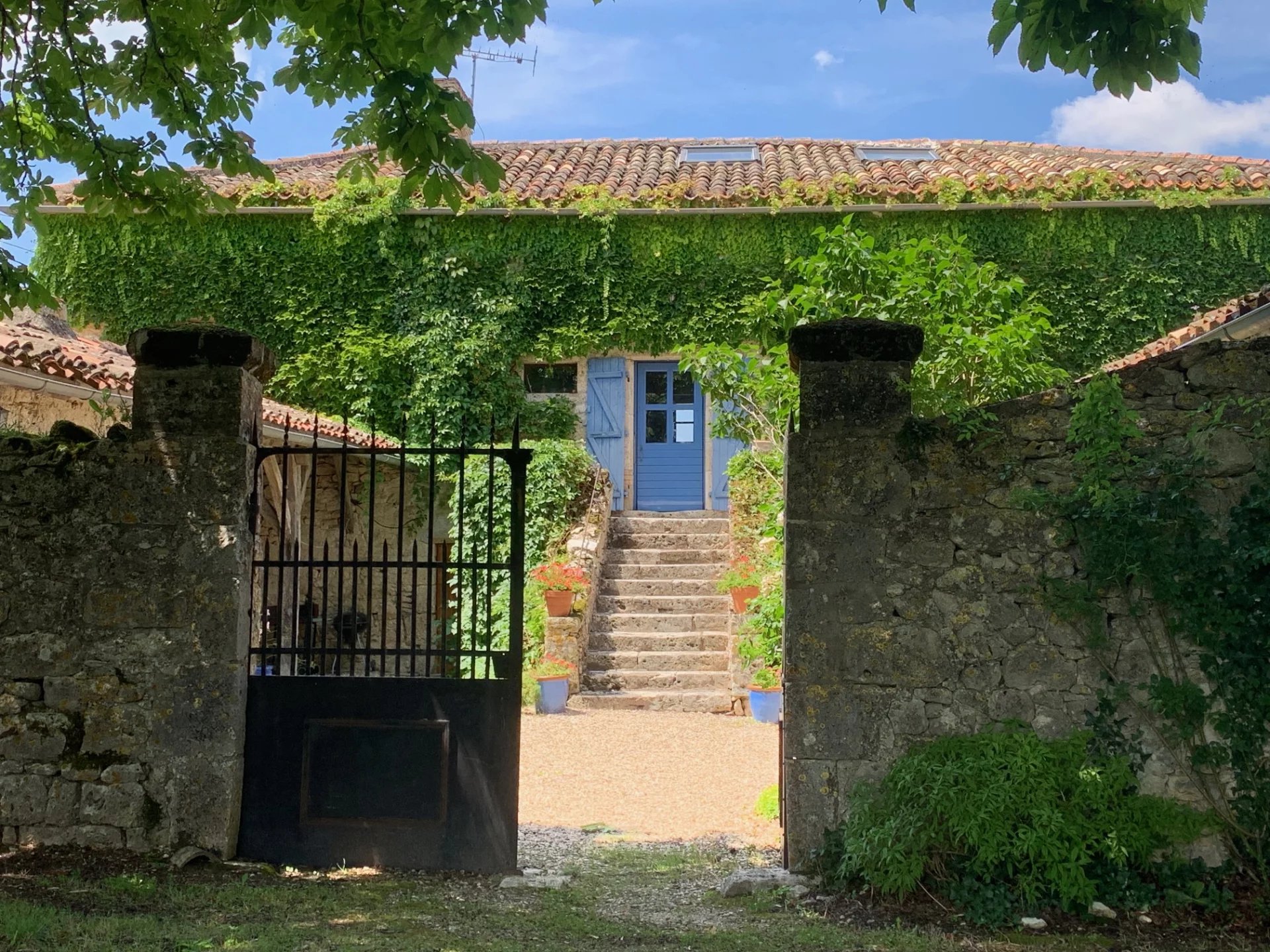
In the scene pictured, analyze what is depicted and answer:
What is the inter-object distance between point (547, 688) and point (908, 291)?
16.5ft

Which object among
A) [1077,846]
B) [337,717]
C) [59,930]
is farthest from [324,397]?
[1077,846]

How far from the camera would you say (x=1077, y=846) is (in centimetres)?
423

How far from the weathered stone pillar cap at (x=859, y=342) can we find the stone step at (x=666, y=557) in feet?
25.4

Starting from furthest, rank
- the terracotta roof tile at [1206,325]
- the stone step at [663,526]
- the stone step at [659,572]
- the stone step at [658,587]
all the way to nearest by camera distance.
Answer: the stone step at [663,526], the stone step at [659,572], the stone step at [658,587], the terracotta roof tile at [1206,325]

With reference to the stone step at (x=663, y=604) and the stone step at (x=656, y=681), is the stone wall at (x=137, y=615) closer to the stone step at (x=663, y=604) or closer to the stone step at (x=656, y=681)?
the stone step at (x=656, y=681)

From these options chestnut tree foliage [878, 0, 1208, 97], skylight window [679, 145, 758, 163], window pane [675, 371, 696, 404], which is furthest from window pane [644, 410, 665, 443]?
chestnut tree foliage [878, 0, 1208, 97]

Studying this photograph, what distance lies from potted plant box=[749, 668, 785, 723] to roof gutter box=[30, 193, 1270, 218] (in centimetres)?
621

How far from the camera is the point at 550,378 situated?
1455 centimetres

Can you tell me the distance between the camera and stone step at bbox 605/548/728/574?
1247 centimetres

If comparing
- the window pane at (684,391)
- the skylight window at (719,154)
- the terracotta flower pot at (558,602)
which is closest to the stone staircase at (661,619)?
the terracotta flower pot at (558,602)

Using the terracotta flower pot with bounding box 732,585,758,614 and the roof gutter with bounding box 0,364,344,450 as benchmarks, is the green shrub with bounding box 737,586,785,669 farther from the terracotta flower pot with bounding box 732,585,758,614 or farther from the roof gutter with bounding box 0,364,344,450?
the roof gutter with bounding box 0,364,344,450

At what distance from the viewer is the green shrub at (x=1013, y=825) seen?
4219mm

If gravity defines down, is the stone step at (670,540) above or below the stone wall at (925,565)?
above

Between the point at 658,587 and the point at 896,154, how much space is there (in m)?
8.42
